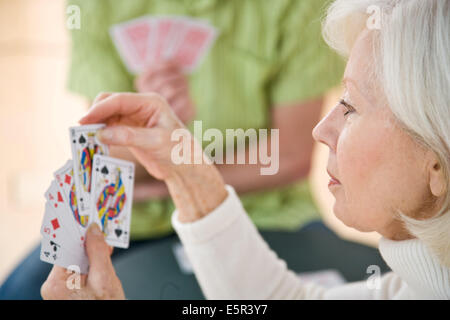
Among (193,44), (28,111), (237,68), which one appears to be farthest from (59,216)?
(28,111)

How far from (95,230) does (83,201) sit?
55 mm

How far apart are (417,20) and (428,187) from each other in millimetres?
241

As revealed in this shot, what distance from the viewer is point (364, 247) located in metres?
1.51

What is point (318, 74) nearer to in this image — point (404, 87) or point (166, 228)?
point (166, 228)

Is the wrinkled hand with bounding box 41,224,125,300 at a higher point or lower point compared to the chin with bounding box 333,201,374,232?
lower

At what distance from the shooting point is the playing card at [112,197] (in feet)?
3.03

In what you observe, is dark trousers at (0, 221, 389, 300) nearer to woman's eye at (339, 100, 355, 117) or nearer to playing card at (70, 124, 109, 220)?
playing card at (70, 124, 109, 220)

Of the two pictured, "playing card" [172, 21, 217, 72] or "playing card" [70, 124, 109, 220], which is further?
"playing card" [172, 21, 217, 72]

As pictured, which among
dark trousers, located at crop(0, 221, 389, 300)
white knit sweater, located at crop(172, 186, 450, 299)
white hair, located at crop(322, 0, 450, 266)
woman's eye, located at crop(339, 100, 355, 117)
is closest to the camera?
white hair, located at crop(322, 0, 450, 266)

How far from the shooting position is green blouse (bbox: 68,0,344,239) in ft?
5.89

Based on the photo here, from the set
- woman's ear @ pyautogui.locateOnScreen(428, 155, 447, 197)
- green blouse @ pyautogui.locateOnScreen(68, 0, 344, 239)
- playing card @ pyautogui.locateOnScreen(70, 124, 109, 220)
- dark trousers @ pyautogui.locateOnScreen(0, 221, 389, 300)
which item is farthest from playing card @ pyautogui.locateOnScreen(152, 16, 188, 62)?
woman's ear @ pyautogui.locateOnScreen(428, 155, 447, 197)

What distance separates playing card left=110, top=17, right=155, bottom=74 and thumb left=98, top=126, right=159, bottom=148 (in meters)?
0.72

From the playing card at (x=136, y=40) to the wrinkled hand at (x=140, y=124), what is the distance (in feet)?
2.23
